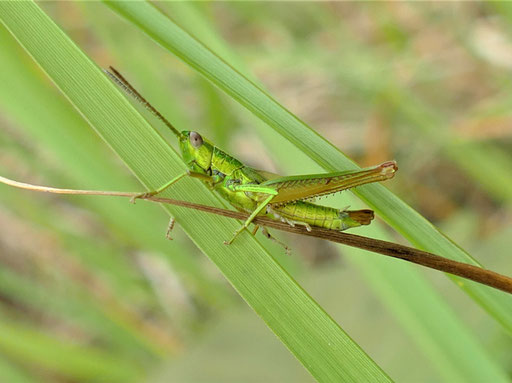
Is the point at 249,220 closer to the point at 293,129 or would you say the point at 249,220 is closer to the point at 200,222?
the point at 200,222

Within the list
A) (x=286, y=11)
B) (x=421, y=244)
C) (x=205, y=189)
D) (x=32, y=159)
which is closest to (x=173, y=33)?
(x=205, y=189)

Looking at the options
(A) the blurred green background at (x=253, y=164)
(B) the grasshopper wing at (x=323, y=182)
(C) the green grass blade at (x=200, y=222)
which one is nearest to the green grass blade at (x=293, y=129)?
(B) the grasshopper wing at (x=323, y=182)

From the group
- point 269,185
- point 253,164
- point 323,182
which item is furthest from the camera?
point 253,164

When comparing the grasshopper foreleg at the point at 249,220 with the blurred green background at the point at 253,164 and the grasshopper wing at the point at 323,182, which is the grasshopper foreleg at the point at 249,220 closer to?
the grasshopper wing at the point at 323,182

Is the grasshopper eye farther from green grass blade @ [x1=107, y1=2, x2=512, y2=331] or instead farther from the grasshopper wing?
green grass blade @ [x1=107, y1=2, x2=512, y2=331]

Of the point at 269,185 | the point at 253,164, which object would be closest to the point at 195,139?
the point at 269,185

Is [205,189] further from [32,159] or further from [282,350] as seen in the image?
[32,159]
